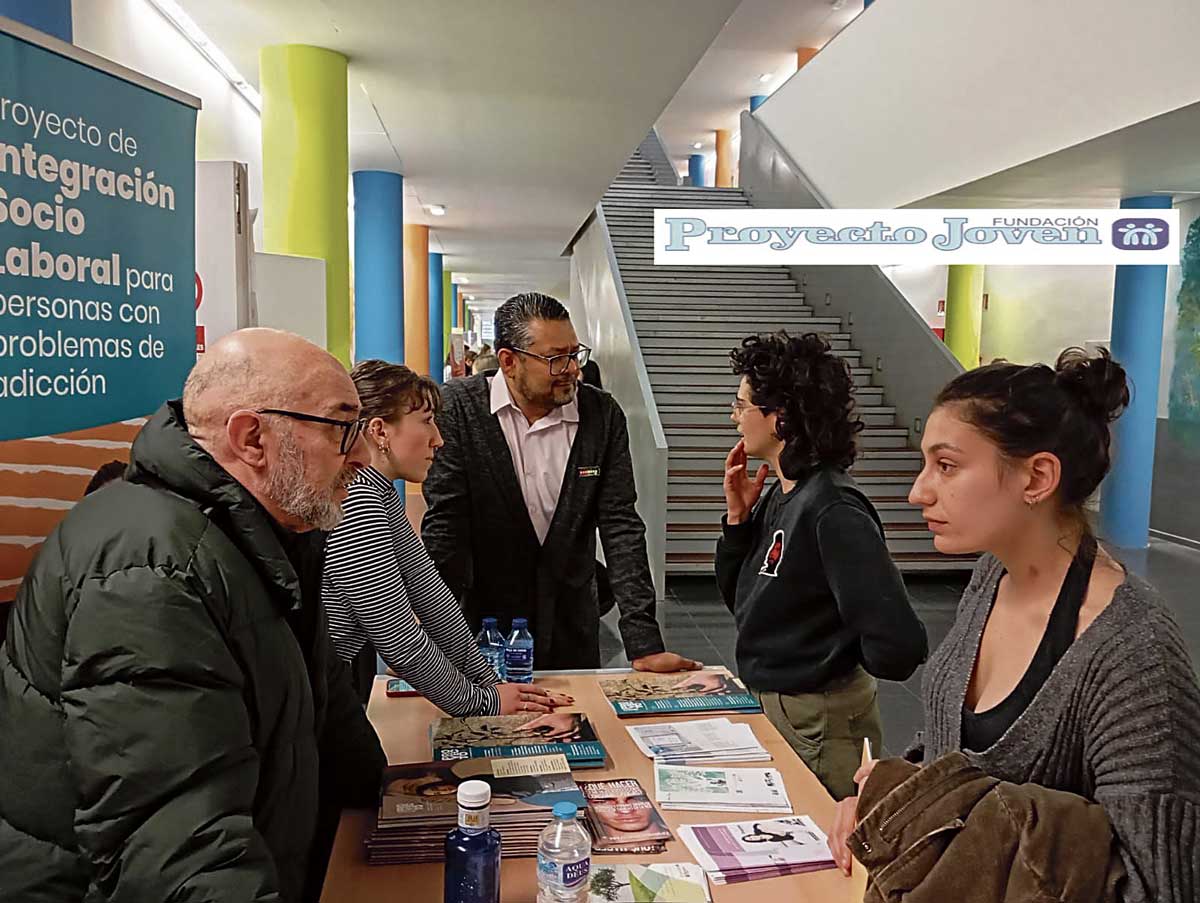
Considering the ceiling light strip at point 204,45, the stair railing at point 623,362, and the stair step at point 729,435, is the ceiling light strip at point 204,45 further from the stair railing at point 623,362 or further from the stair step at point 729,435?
the stair step at point 729,435

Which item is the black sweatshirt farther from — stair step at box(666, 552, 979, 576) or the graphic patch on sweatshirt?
stair step at box(666, 552, 979, 576)

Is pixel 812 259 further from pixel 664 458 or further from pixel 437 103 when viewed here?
pixel 437 103

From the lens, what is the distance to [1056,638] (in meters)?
1.44

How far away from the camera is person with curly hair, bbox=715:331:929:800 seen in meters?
2.23

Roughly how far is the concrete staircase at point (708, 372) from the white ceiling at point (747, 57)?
2770 mm

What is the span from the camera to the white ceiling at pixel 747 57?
14.1m

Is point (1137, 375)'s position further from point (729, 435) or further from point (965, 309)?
point (965, 309)

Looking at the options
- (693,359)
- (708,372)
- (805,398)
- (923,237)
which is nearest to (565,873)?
(805,398)

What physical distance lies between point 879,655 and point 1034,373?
0.85 metres

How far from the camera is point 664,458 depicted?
21.5ft

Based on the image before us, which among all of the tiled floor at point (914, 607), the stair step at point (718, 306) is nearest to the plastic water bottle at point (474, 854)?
Result: the tiled floor at point (914, 607)

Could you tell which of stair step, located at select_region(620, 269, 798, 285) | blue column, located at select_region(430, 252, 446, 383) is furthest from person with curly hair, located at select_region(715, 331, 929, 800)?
blue column, located at select_region(430, 252, 446, 383)

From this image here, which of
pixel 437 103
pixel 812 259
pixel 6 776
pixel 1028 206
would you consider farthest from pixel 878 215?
pixel 6 776

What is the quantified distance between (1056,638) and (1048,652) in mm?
24
